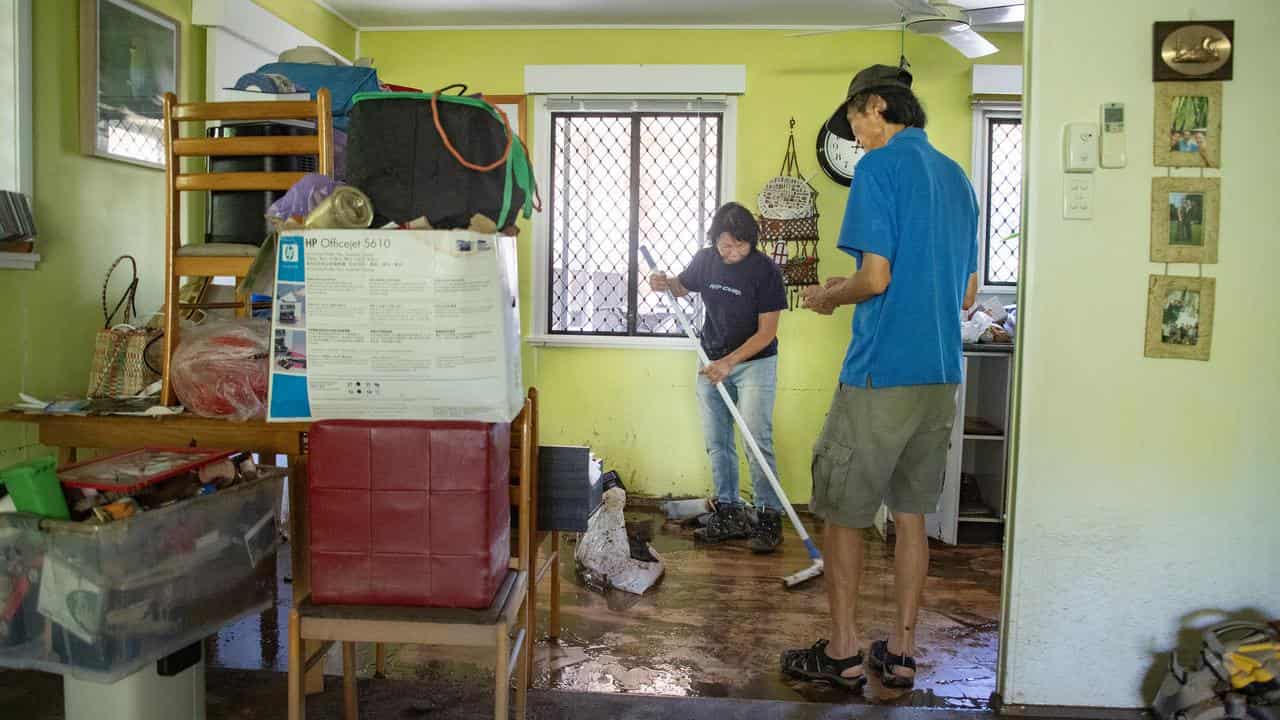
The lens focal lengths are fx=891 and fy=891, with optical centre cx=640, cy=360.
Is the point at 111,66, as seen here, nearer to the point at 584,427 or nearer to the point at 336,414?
the point at 336,414

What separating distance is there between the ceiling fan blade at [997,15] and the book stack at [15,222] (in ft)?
9.85

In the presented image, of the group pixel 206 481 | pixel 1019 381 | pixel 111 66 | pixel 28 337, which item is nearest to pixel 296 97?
pixel 111 66

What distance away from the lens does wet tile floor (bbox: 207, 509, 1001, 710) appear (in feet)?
7.55

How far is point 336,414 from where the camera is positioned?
165 cm

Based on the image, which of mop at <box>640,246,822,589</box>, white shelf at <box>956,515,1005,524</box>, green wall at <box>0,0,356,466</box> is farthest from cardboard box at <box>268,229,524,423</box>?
white shelf at <box>956,515,1005,524</box>

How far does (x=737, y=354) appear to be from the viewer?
143 inches

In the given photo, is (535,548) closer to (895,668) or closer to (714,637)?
(714,637)

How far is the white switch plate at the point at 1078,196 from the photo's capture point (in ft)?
6.70

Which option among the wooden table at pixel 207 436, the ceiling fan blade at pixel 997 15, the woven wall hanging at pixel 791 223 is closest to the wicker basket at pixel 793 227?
the woven wall hanging at pixel 791 223

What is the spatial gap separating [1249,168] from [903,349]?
0.87 meters

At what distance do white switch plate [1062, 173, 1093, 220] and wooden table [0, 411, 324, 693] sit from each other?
1764 millimetres

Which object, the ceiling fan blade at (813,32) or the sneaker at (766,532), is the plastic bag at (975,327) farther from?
the ceiling fan blade at (813,32)

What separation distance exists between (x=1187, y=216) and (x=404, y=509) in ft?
6.00

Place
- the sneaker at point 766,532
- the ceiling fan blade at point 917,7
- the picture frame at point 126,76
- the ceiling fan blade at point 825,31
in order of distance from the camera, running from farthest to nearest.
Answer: the ceiling fan blade at point 825,31 → the sneaker at point 766,532 → the ceiling fan blade at point 917,7 → the picture frame at point 126,76
